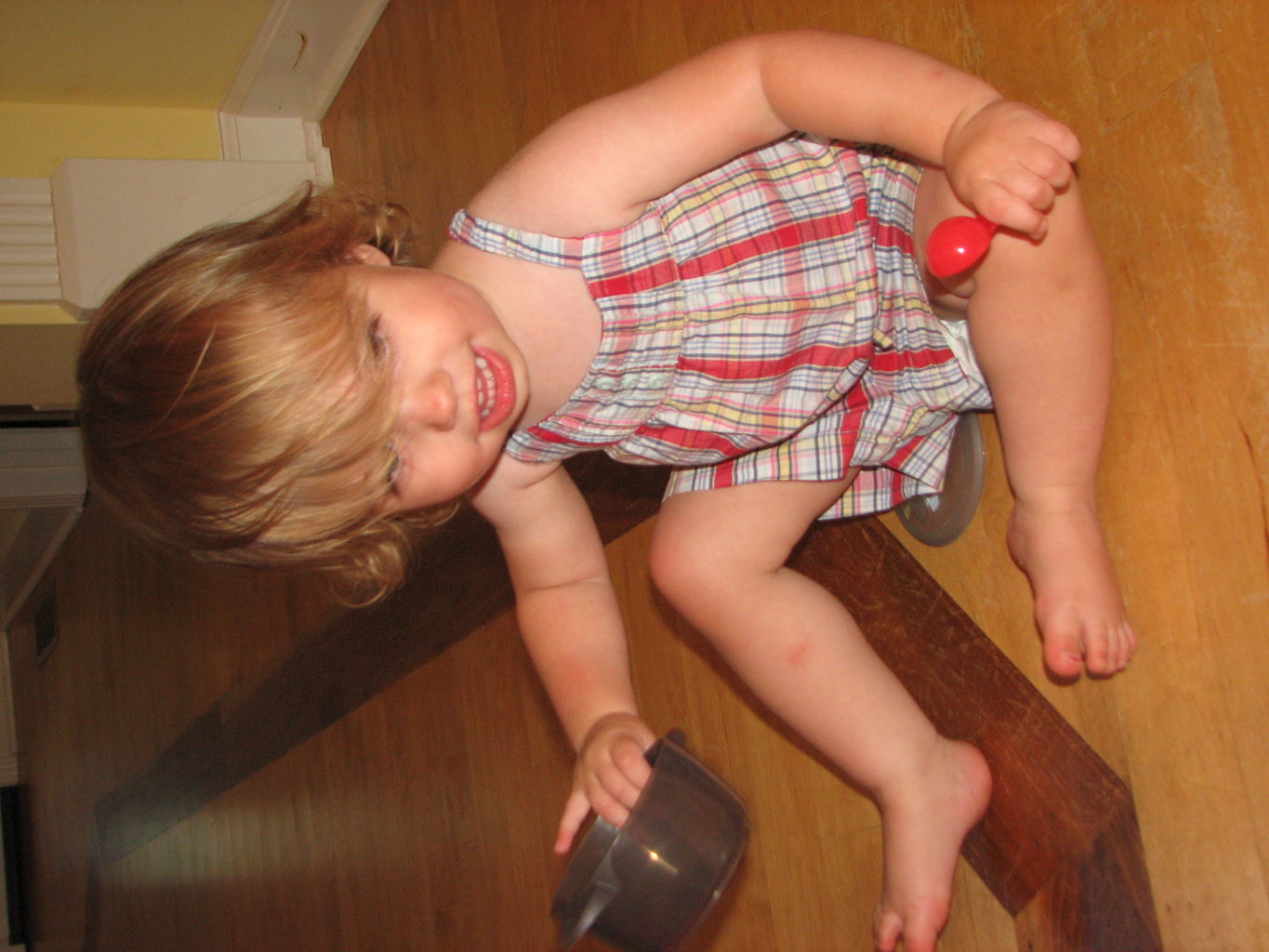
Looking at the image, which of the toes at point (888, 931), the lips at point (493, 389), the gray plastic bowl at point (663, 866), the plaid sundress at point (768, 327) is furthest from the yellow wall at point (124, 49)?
→ the toes at point (888, 931)

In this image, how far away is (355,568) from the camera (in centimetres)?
93

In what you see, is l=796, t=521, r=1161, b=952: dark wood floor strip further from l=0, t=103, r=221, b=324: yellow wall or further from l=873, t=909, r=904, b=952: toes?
l=0, t=103, r=221, b=324: yellow wall

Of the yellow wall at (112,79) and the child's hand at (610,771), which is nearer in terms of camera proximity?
the child's hand at (610,771)

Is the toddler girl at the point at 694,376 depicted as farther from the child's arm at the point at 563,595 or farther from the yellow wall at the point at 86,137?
the yellow wall at the point at 86,137

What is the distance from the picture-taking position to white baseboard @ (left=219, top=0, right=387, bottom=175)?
1.74m

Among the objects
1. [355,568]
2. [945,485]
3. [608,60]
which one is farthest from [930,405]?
[608,60]

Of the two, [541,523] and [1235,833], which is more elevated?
[541,523]

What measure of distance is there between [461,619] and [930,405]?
0.86 m

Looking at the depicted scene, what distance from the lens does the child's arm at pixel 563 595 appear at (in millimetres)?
925

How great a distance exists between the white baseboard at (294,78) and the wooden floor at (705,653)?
4 centimetres

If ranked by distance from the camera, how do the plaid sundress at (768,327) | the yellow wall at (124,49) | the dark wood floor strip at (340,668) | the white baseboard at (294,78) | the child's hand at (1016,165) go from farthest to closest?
the white baseboard at (294,78) → the yellow wall at (124,49) → the dark wood floor strip at (340,668) → the plaid sundress at (768,327) → the child's hand at (1016,165)

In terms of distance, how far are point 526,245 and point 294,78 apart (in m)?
A: 1.22

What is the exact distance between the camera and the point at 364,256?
821 mm

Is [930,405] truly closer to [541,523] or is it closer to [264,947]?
[541,523]
